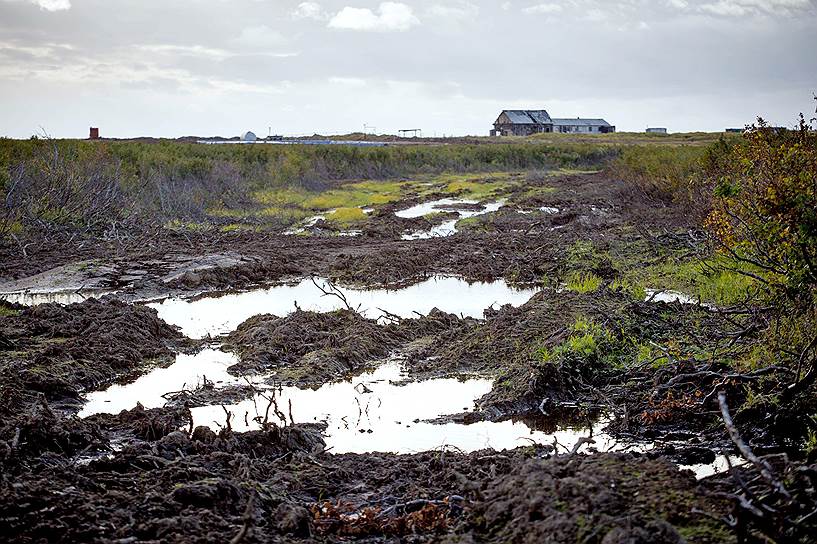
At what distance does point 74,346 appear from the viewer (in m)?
12.5

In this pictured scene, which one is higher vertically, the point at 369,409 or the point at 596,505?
the point at 596,505

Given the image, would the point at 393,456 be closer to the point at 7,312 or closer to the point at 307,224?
the point at 7,312

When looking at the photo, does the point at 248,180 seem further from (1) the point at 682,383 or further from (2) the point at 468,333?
(1) the point at 682,383

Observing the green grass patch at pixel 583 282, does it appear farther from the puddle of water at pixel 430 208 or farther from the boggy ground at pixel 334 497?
the puddle of water at pixel 430 208

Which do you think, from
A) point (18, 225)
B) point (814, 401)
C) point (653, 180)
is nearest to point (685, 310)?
point (814, 401)

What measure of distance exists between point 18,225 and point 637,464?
73.4 ft

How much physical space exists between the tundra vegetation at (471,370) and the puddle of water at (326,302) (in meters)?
0.91

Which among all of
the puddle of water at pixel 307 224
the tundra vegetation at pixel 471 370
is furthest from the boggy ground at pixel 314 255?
the puddle of water at pixel 307 224

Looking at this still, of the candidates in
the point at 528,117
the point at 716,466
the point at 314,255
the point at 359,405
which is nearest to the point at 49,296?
the point at 314,255

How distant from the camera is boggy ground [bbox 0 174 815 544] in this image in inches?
211

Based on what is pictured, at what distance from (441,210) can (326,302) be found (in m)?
20.0

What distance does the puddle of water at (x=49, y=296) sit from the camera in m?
17.6

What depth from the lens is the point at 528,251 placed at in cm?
2336

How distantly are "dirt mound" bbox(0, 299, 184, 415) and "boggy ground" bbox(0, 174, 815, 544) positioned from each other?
0.04 m
